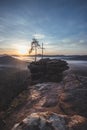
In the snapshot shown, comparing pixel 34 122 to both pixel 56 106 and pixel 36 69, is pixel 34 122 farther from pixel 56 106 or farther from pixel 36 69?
pixel 36 69

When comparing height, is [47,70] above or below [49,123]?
below

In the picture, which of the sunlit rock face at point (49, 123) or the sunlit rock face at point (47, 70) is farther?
the sunlit rock face at point (47, 70)

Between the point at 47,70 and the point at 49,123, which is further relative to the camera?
the point at 47,70

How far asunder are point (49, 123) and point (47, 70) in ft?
79.7

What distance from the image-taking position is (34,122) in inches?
276

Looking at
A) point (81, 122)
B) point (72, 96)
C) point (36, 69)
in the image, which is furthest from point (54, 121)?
point (36, 69)

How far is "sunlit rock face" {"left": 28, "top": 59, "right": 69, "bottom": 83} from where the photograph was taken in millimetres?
29734

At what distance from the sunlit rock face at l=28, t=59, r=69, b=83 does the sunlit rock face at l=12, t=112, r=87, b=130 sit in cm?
2046

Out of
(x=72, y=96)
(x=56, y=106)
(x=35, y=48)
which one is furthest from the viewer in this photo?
(x=35, y=48)

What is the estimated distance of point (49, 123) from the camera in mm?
7160

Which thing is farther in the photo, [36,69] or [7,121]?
[36,69]

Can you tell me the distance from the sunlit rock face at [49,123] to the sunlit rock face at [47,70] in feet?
67.1

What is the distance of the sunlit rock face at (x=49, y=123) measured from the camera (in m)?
6.86

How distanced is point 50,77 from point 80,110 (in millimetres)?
19276
